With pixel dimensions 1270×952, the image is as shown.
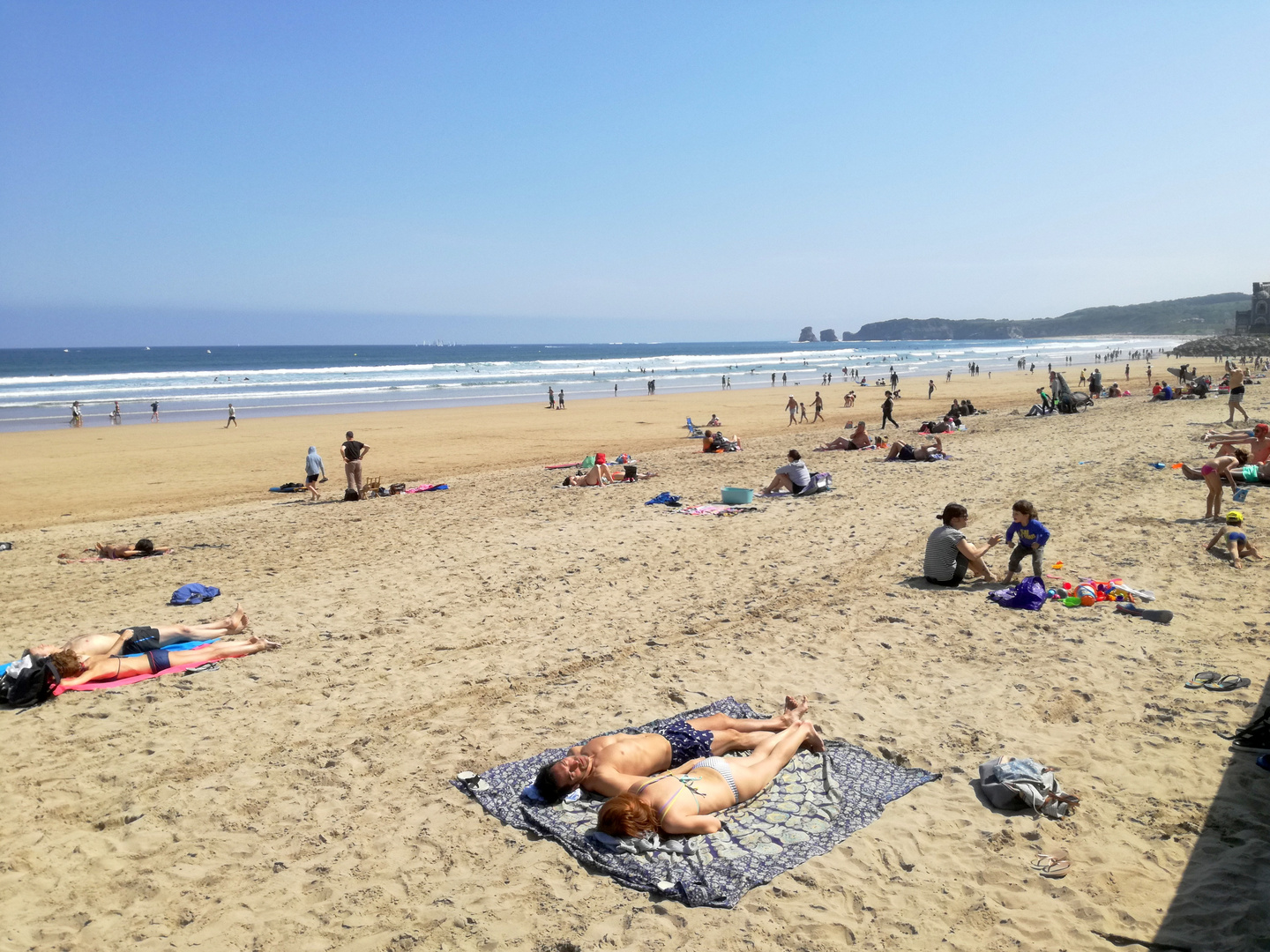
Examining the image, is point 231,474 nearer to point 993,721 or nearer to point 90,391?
point 993,721

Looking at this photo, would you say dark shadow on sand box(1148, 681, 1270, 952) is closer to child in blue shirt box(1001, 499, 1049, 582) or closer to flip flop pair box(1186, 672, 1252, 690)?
flip flop pair box(1186, 672, 1252, 690)

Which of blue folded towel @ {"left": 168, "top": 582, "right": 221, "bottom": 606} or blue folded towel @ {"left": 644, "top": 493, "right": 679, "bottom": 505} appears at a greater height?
blue folded towel @ {"left": 644, "top": 493, "right": 679, "bottom": 505}

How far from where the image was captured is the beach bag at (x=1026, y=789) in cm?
432

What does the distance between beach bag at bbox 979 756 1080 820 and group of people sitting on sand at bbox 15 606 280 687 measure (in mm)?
6011

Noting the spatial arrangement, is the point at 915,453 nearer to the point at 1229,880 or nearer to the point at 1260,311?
the point at 1229,880

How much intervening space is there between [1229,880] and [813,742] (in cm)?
212

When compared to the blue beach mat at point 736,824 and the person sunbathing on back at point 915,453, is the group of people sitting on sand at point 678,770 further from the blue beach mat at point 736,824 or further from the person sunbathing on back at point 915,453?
the person sunbathing on back at point 915,453

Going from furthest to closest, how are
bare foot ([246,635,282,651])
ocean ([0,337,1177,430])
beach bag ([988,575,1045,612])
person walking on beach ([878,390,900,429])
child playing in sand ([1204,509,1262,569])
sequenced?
1. ocean ([0,337,1177,430])
2. person walking on beach ([878,390,900,429])
3. child playing in sand ([1204,509,1262,569])
4. beach bag ([988,575,1045,612])
5. bare foot ([246,635,282,651])

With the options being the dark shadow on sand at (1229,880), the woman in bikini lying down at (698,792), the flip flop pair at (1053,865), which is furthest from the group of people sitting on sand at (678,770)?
the dark shadow on sand at (1229,880)

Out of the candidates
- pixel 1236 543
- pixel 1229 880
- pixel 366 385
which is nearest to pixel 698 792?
pixel 1229 880

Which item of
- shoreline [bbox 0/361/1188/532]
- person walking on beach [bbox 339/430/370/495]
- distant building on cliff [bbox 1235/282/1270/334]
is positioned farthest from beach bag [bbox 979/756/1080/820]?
distant building on cliff [bbox 1235/282/1270/334]

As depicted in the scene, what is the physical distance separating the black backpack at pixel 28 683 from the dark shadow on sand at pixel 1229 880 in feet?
23.9

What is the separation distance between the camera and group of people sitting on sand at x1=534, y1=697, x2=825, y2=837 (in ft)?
13.8

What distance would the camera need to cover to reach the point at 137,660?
6.57 metres
